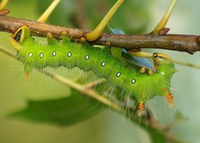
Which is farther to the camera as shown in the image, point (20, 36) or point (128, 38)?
point (20, 36)

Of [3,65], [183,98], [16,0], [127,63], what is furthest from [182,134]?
[127,63]

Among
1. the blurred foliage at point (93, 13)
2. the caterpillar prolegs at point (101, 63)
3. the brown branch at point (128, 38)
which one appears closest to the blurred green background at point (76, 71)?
the blurred foliage at point (93, 13)

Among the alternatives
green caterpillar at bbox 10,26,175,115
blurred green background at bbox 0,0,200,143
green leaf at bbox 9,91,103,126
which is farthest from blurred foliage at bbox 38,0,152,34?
green caterpillar at bbox 10,26,175,115

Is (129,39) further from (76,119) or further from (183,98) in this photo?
(183,98)

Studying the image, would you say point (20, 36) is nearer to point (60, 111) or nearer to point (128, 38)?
point (128, 38)

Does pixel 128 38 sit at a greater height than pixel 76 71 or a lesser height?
greater

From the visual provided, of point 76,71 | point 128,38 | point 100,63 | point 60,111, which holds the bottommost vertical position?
point 60,111

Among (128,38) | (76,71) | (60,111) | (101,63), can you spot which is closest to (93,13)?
(76,71)

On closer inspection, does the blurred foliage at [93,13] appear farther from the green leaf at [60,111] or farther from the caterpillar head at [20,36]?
the caterpillar head at [20,36]
